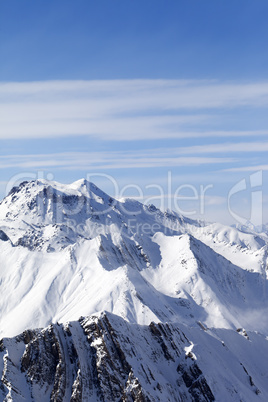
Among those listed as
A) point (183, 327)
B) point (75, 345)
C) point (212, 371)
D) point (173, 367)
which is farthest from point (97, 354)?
point (183, 327)

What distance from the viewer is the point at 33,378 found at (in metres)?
130

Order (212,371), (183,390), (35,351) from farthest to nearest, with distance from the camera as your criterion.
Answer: (212,371)
(183,390)
(35,351)

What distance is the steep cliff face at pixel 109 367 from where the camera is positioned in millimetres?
129125

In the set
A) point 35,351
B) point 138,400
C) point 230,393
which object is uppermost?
A: point 35,351

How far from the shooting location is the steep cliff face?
129m

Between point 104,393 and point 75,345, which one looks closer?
point 104,393

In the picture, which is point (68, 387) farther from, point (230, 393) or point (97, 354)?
point (230, 393)

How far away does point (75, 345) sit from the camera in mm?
138625

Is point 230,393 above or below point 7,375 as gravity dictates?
below

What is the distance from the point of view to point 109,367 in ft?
441

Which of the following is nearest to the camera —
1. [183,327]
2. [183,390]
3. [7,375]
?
[7,375]

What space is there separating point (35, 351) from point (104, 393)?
20.8 meters

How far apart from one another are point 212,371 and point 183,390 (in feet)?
50.5

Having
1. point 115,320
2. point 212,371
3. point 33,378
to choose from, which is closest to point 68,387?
point 33,378
